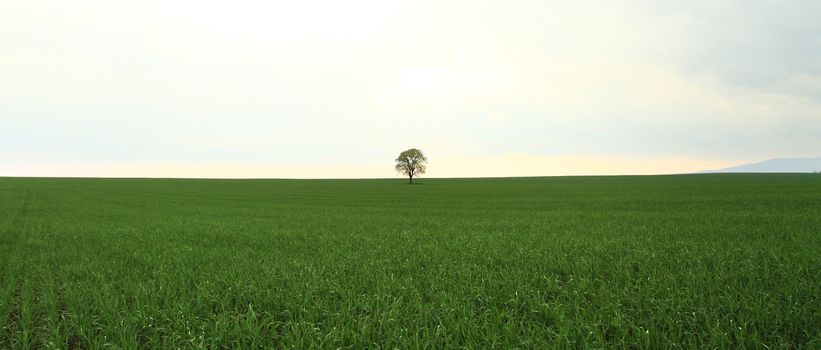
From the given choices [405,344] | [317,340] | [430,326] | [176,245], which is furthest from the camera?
[176,245]

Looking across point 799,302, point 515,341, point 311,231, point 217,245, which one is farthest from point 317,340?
point 311,231

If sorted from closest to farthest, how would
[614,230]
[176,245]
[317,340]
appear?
1. [317,340]
2. [176,245]
3. [614,230]

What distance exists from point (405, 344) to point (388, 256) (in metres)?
6.54

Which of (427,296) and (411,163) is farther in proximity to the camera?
(411,163)

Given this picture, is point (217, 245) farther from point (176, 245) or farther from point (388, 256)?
point (388, 256)

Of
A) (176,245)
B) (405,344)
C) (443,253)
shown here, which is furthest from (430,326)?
(176,245)

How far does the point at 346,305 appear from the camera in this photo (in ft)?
22.4

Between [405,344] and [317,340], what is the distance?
1.37m

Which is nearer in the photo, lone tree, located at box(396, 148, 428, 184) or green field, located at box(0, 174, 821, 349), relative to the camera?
green field, located at box(0, 174, 821, 349)

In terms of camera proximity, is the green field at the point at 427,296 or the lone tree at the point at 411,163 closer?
Result: the green field at the point at 427,296

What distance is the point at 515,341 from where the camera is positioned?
5.25 m

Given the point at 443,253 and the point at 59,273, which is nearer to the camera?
the point at 59,273

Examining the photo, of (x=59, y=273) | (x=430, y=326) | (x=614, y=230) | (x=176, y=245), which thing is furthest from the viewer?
(x=614, y=230)

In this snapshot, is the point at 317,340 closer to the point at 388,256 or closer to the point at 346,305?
the point at 346,305
